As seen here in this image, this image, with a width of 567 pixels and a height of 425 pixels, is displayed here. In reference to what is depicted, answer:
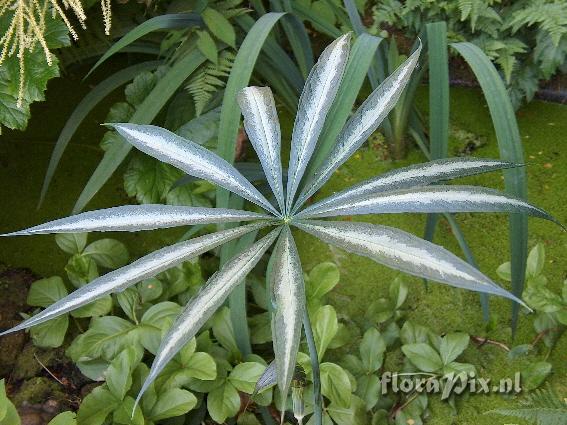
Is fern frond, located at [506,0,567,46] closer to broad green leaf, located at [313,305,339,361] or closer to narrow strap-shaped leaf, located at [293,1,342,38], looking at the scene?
narrow strap-shaped leaf, located at [293,1,342,38]

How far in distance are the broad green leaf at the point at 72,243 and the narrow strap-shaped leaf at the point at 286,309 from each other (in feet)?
3.01

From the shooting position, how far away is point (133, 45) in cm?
183

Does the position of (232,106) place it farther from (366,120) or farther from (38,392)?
(38,392)

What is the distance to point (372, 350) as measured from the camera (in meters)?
1.29

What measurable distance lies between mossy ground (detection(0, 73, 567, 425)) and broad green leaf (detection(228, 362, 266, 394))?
38cm

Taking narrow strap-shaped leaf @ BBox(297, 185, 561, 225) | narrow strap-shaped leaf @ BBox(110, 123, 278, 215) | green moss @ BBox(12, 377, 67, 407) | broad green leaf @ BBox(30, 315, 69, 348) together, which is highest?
narrow strap-shaped leaf @ BBox(110, 123, 278, 215)

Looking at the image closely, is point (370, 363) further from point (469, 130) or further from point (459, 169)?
point (469, 130)

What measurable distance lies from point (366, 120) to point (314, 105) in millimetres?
70

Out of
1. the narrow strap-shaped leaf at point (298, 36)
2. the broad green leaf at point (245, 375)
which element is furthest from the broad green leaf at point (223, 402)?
the narrow strap-shaped leaf at point (298, 36)

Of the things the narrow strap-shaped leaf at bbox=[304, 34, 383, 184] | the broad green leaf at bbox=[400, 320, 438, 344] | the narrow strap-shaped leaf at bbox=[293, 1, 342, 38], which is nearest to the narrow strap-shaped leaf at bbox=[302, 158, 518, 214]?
the narrow strap-shaped leaf at bbox=[304, 34, 383, 184]

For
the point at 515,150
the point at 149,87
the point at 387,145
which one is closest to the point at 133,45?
the point at 149,87

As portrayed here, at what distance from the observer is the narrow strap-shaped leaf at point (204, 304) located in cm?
63

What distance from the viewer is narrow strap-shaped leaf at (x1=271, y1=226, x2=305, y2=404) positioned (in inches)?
23.7

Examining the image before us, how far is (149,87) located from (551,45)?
122 cm
